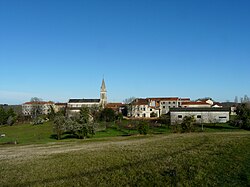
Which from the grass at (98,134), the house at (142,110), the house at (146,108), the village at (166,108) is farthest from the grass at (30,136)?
the house at (146,108)

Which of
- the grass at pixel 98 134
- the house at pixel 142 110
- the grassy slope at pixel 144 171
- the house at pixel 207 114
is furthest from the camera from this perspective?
the house at pixel 142 110

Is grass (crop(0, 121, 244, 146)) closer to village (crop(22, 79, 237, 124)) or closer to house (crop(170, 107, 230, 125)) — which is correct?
village (crop(22, 79, 237, 124))

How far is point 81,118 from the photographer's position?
201 feet

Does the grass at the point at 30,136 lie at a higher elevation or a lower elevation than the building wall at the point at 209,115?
lower

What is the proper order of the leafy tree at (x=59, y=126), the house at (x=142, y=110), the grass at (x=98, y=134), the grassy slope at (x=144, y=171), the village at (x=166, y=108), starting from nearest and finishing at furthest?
the grassy slope at (x=144, y=171)
the grass at (x=98, y=134)
the leafy tree at (x=59, y=126)
the village at (x=166, y=108)
the house at (x=142, y=110)

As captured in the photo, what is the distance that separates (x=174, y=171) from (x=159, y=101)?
136 meters

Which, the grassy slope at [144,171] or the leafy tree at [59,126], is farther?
the leafy tree at [59,126]

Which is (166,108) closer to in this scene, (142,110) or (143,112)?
(143,112)

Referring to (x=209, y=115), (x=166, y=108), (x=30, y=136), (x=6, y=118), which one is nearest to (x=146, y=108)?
(x=166, y=108)

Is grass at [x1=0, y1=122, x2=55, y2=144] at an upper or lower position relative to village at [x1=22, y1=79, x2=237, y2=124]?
lower

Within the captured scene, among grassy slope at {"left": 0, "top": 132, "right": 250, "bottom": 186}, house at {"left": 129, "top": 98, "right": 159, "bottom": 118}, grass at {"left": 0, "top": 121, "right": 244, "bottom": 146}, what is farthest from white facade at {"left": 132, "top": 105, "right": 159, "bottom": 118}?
grassy slope at {"left": 0, "top": 132, "right": 250, "bottom": 186}

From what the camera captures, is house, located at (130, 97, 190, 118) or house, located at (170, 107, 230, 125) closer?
house, located at (170, 107, 230, 125)

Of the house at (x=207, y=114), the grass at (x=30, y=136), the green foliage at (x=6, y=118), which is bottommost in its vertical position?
the grass at (x=30, y=136)

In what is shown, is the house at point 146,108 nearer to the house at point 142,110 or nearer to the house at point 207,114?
the house at point 142,110
